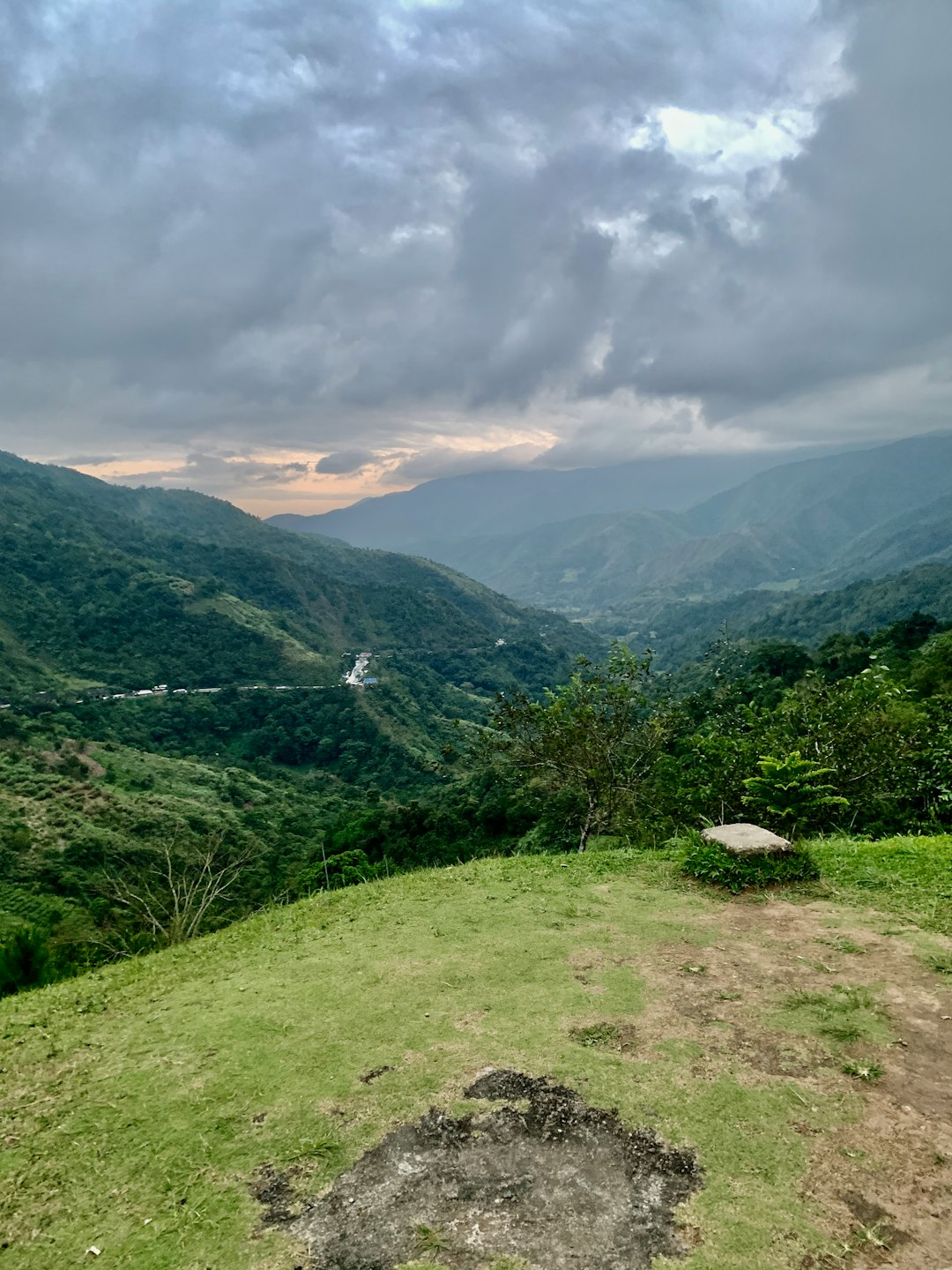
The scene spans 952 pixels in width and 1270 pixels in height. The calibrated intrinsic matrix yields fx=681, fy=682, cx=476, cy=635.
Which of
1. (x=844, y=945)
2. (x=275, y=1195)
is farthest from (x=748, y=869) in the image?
(x=275, y=1195)

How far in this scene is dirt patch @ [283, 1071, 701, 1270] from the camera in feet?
12.0

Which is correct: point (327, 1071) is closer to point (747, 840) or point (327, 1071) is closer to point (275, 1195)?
point (275, 1195)

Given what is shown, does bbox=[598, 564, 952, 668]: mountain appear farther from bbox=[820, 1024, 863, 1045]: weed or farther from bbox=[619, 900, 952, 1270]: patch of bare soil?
bbox=[820, 1024, 863, 1045]: weed

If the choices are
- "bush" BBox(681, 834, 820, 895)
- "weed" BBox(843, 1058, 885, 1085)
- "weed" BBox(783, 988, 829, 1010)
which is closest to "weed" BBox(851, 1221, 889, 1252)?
"weed" BBox(843, 1058, 885, 1085)

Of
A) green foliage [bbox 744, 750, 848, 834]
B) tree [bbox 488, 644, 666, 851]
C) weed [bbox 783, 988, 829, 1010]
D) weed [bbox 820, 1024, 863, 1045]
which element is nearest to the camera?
weed [bbox 820, 1024, 863, 1045]

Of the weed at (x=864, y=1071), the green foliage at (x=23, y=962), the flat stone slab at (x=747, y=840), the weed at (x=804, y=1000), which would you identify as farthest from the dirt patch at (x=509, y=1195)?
the green foliage at (x=23, y=962)

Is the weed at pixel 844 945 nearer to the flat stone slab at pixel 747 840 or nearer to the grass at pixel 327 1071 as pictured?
the grass at pixel 327 1071

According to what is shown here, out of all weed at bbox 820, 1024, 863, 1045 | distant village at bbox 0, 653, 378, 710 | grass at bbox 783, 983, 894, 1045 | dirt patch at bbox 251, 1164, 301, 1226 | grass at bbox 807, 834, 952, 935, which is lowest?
distant village at bbox 0, 653, 378, 710

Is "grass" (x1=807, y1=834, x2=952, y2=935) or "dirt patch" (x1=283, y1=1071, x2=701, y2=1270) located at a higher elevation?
"dirt patch" (x1=283, y1=1071, x2=701, y2=1270)

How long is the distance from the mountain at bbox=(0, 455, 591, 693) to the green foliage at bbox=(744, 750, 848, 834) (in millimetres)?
93465

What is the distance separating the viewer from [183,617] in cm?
11512

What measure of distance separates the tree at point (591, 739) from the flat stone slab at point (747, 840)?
5.70 m

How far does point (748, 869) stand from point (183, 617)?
389 ft

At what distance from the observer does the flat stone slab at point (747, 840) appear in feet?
30.5
